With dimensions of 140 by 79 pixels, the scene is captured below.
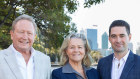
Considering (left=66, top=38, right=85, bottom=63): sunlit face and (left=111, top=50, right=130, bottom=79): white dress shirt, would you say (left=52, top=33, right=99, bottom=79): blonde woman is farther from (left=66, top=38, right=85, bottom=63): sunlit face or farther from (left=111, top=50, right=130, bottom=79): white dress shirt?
(left=111, top=50, right=130, bottom=79): white dress shirt

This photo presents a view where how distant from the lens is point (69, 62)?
165 inches

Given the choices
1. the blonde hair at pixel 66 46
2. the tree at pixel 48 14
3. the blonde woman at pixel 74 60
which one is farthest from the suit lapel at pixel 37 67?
the tree at pixel 48 14

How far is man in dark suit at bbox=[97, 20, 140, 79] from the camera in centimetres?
381

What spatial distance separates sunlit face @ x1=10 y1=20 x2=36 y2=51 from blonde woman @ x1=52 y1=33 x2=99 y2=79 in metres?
0.65

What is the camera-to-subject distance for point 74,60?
4.10 m

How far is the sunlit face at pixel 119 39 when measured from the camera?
3.90m

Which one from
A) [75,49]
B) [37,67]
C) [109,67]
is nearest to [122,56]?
[109,67]

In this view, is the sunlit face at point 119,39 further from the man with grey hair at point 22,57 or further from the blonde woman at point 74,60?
the man with grey hair at point 22,57

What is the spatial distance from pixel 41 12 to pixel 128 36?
561 cm

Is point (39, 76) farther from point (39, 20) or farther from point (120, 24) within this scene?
point (39, 20)

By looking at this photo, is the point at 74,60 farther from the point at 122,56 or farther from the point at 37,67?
the point at 122,56

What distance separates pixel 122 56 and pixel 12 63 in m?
1.76

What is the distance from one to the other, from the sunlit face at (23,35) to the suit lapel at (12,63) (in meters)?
0.17

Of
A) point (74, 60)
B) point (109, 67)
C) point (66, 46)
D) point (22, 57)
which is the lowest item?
point (109, 67)
